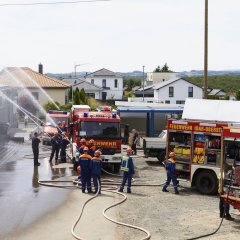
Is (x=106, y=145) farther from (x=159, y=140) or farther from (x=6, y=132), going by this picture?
(x=6, y=132)

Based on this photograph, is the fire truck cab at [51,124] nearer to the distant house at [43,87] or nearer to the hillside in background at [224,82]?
the distant house at [43,87]

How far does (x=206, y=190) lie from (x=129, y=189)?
2.54 metres

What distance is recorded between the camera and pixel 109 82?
346ft

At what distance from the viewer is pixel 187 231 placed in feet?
41.1

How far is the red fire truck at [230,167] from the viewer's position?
13.6m

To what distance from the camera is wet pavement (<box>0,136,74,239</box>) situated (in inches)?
529

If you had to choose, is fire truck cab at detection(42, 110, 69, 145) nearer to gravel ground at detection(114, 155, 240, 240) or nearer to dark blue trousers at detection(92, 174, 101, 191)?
gravel ground at detection(114, 155, 240, 240)

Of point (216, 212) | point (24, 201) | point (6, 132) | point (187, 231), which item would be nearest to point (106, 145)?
point (24, 201)

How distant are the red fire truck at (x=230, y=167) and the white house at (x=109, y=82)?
281ft

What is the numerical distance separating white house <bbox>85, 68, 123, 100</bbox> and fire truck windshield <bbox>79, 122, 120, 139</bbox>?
7948cm

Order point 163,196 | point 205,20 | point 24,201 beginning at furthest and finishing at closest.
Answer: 1. point 205,20
2. point 163,196
3. point 24,201

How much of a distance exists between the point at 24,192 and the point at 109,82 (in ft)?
292

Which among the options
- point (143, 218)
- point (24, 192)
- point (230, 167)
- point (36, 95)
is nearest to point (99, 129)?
point (24, 192)

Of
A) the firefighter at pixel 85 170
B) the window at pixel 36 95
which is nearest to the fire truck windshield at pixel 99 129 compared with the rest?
the firefighter at pixel 85 170
